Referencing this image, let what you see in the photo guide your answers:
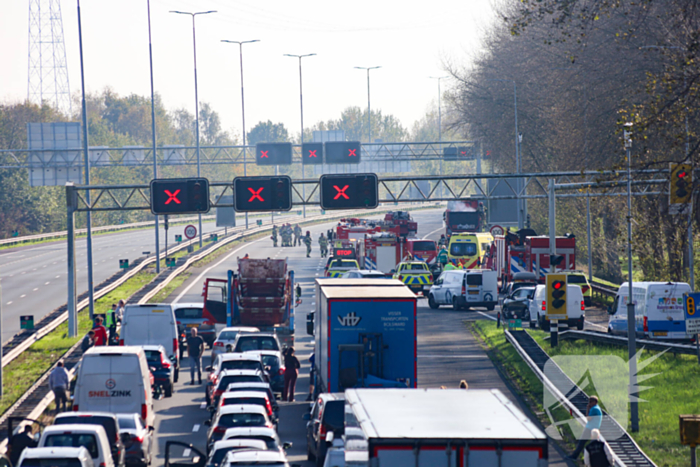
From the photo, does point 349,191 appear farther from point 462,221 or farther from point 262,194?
point 462,221

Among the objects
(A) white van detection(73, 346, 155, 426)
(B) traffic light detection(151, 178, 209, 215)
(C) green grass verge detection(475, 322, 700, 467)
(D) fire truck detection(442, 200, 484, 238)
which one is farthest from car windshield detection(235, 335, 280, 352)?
(D) fire truck detection(442, 200, 484, 238)

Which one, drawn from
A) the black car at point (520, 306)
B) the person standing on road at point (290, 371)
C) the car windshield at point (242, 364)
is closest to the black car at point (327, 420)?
the car windshield at point (242, 364)

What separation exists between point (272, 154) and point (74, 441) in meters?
60.1

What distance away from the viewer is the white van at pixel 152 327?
2850 cm

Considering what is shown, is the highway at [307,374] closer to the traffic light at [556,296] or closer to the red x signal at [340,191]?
the traffic light at [556,296]

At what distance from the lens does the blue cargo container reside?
783 inches

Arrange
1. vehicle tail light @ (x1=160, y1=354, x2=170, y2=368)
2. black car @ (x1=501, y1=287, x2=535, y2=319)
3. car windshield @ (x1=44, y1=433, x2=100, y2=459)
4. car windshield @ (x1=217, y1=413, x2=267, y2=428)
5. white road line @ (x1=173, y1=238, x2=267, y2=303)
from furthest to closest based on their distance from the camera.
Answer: white road line @ (x1=173, y1=238, x2=267, y2=303), black car @ (x1=501, y1=287, x2=535, y2=319), vehicle tail light @ (x1=160, y1=354, x2=170, y2=368), car windshield @ (x1=217, y1=413, x2=267, y2=428), car windshield @ (x1=44, y1=433, x2=100, y2=459)

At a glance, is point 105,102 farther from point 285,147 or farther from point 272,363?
point 272,363

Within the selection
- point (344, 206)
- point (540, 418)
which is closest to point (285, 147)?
point (344, 206)

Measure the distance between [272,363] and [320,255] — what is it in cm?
4646

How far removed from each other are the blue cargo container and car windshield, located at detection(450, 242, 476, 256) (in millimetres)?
36944

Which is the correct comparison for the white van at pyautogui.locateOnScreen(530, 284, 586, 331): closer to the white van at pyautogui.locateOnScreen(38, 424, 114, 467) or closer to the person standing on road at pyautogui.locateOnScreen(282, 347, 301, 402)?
the person standing on road at pyautogui.locateOnScreen(282, 347, 301, 402)

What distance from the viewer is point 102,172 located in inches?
4953

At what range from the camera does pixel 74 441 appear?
51.8 ft
